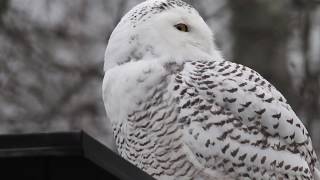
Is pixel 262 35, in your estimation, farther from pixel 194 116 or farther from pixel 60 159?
pixel 60 159

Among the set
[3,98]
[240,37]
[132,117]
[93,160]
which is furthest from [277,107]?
[3,98]

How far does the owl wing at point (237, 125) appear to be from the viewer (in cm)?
418

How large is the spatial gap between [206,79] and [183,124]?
0.71 ft

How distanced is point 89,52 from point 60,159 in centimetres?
689

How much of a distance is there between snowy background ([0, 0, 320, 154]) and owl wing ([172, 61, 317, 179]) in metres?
3.46

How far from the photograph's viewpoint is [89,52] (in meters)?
9.64

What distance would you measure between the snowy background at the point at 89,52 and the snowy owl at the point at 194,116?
11.2 ft

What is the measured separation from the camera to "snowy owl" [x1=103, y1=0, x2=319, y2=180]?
13.7 ft

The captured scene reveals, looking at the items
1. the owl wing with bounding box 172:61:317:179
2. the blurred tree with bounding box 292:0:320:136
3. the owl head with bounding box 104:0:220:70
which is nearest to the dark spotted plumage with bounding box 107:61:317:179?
the owl wing with bounding box 172:61:317:179

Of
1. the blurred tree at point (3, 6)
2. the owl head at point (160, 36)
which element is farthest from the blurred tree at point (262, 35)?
the owl head at point (160, 36)

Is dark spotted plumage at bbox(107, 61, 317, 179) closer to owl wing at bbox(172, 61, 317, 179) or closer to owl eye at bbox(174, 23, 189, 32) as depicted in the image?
owl wing at bbox(172, 61, 317, 179)

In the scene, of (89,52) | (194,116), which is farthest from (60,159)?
(89,52)

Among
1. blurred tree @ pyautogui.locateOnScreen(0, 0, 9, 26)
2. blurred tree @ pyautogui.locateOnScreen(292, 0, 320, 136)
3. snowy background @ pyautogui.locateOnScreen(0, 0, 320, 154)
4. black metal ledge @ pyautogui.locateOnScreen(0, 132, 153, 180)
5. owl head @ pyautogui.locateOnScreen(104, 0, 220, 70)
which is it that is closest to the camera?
black metal ledge @ pyautogui.locateOnScreen(0, 132, 153, 180)

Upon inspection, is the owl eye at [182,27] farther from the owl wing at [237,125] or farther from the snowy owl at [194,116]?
the owl wing at [237,125]
